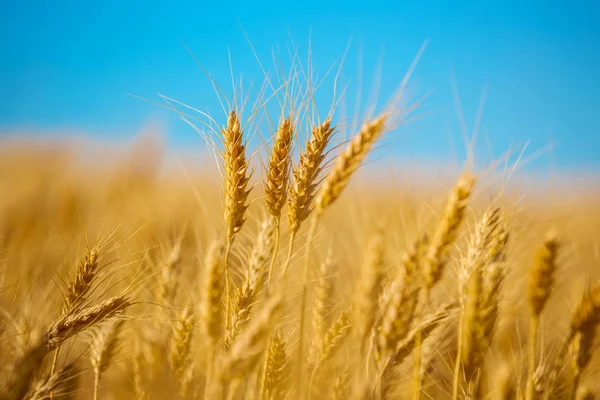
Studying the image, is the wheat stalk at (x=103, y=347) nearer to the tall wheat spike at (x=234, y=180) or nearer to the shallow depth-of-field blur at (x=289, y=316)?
the shallow depth-of-field blur at (x=289, y=316)

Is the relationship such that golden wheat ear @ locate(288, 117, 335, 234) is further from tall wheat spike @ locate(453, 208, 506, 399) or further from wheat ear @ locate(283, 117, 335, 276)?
tall wheat spike @ locate(453, 208, 506, 399)


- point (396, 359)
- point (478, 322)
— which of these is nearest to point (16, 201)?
point (396, 359)

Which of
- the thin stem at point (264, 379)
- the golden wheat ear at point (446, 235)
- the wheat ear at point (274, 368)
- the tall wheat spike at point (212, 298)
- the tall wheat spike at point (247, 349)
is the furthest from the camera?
the wheat ear at point (274, 368)

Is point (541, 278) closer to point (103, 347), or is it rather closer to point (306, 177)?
point (306, 177)

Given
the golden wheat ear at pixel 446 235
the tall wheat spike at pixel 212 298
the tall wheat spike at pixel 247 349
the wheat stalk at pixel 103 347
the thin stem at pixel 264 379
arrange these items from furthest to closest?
the wheat stalk at pixel 103 347, the thin stem at pixel 264 379, the golden wheat ear at pixel 446 235, the tall wheat spike at pixel 212 298, the tall wheat spike at pixel 247 349

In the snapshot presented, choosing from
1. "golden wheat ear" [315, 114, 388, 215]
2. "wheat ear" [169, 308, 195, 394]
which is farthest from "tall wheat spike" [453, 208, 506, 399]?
"wheat ear" [169, 308, 195, 394]

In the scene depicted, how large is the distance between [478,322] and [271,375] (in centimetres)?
80

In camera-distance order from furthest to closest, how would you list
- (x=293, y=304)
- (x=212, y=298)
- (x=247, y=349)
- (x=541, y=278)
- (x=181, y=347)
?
(x=293, y=304), (x=541, y=278), (x=181, y=347), (x=212, y=298), (x=247, y=349)

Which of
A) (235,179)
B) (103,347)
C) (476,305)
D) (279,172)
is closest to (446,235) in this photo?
(476,305)

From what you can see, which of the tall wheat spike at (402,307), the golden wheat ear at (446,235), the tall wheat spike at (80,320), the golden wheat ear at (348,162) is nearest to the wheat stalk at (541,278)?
the golden wheat ear at (446,235)

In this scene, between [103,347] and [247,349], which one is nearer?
[247,349]

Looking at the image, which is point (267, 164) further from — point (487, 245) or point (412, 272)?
point (487, 245)

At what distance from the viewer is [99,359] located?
72.9 inches

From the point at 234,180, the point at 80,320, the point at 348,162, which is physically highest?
the point at 348,162
